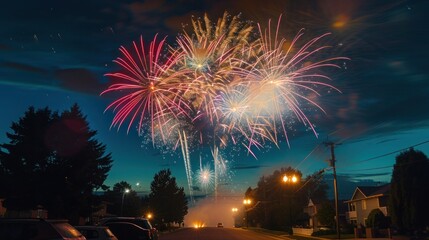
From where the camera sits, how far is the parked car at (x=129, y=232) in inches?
766

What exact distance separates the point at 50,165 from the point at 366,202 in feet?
139

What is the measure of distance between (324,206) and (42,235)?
200ft

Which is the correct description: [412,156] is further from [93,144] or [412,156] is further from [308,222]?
[308,222]

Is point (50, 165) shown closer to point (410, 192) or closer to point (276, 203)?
point (410, 192)

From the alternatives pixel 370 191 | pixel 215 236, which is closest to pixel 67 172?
pixel 215 236

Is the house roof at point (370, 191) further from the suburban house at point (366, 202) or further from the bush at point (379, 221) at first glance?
the bush at point (379, 221)

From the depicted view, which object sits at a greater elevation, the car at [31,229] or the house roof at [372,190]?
the house roof at [372,190]

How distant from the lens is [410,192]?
133 feet

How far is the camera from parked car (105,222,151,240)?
19.5 m

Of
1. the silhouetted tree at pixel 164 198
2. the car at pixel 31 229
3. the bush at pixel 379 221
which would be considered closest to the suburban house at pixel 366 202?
the bush at pixel 379 221

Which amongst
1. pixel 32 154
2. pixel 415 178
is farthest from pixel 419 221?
pixel 32 154

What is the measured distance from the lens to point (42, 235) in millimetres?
10180

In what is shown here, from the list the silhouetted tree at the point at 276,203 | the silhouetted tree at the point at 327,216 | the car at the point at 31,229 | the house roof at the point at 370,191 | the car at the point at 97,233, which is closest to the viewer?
the car at the point at 31,229

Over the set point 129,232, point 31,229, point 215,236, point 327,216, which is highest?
point 327,216
